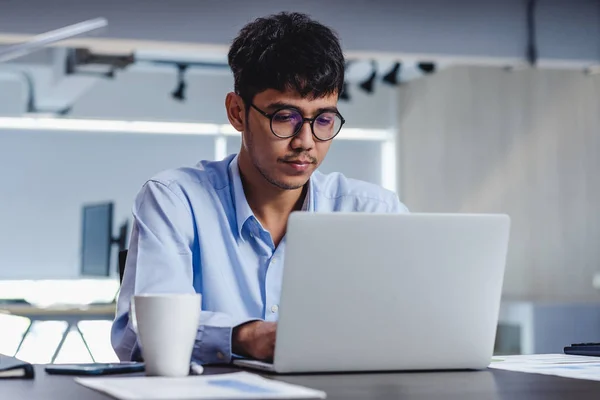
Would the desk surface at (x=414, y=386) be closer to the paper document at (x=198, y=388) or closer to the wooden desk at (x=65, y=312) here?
the paper document at (x=198, y=388)

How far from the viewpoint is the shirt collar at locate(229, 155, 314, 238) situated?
70.9 inches

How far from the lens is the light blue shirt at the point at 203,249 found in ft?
5.31

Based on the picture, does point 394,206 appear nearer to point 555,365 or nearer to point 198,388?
point 555,365

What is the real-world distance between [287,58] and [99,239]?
3.54 metres

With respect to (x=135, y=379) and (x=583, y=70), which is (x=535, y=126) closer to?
(x=583, y=70)

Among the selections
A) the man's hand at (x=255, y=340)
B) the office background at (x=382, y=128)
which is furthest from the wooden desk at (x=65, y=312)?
the man's hand at (x=255, y=340)

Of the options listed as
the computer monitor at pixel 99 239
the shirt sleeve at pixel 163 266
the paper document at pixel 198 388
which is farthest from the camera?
the computer monitor at pixel 99 239

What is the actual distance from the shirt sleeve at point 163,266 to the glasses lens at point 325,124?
1.00 ft

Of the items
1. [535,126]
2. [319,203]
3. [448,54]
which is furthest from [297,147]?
[535,126]

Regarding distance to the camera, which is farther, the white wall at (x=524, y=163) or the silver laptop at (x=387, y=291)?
the white wall at (x=524, y=163)

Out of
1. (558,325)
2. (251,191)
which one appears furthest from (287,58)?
(558,325)

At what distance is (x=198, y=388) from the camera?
3.26ft

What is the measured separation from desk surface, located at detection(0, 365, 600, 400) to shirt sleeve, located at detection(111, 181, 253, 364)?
0.95 ft

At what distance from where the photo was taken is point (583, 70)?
6.20 m
